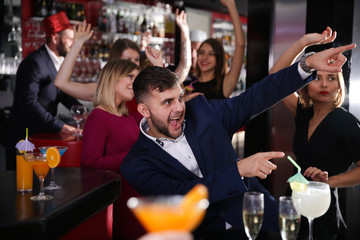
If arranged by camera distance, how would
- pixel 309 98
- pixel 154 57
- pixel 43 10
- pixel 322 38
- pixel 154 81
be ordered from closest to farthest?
pixel 154 81, pixel 322 38, pixel 309 98, pixel 154 57, pixel 43 10

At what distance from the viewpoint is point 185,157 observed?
217 cm

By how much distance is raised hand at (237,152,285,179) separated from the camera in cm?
172

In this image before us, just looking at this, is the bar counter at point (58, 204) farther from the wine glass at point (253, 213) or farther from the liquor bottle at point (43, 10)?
the liquor bottle at point (43, 10)

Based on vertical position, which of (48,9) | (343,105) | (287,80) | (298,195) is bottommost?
(298,195)

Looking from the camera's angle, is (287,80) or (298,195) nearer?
(298,195)

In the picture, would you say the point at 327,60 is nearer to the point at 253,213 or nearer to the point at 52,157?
the point at 253,213

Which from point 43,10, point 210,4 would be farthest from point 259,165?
point 210,4

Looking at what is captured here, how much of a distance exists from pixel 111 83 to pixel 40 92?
59.0 inches

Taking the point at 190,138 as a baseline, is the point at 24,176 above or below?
below

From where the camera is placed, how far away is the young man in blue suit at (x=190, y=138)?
2.07 m

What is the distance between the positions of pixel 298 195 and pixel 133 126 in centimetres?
147

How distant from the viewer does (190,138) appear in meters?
2.19

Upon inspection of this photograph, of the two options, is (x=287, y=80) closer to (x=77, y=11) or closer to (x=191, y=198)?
(x=191, y=198)

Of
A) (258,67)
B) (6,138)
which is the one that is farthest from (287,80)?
(6,138)
